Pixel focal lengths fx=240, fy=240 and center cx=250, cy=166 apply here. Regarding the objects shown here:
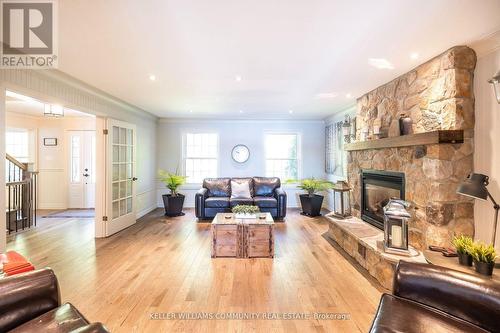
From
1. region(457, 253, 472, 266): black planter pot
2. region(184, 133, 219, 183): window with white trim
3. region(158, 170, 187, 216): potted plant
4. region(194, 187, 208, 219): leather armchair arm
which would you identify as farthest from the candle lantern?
region(184, 133, 219, 183): window with white trim

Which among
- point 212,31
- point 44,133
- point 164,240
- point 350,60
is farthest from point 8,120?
point 350,60

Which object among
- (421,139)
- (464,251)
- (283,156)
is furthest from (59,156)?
(464,251)

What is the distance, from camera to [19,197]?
453cm

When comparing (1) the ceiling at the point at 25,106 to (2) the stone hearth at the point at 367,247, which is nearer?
(2) the stone hearth at the point at 367,247

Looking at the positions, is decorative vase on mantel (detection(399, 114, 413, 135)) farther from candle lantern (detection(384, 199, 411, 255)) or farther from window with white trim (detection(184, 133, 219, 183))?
window with white trim (detection(184, 133, 219, 183))

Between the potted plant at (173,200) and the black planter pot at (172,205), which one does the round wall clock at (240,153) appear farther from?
the black planter pot at (172,205)

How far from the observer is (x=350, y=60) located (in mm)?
2631

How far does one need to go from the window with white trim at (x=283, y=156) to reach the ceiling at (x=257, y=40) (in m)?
2.94

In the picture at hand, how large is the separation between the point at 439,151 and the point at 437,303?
1.56m

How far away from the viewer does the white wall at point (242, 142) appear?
6.52 meters

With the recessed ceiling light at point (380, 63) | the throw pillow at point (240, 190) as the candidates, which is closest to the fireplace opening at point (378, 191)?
the recessed ceiling light at point (380, 63)

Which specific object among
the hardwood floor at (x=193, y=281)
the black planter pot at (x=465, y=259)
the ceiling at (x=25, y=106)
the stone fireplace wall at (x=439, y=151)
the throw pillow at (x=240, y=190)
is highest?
the ceiling at (x=25, y=106)

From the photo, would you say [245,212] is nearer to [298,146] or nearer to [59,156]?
[298,146]

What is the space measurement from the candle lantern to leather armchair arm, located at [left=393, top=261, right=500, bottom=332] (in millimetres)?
1019
